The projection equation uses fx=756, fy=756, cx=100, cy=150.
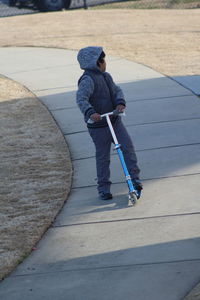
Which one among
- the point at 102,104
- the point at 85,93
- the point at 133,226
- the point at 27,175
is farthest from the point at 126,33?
the point at 133,226

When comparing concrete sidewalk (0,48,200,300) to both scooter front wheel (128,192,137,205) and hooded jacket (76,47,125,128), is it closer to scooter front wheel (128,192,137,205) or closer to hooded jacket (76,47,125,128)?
scooter front wheel (128,192,137,205)

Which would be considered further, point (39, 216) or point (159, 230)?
point (39, 216)

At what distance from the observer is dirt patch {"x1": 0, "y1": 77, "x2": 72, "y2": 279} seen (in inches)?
273

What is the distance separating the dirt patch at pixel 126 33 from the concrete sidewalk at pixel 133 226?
3.35 metres

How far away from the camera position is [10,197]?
26.1 ft

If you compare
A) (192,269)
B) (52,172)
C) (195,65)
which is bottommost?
(195,65)

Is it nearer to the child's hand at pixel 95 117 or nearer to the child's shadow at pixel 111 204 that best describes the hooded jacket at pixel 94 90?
the child's hand at pixel 95 117

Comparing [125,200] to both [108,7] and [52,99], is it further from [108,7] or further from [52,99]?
[108,7]

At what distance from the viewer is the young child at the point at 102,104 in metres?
7.52

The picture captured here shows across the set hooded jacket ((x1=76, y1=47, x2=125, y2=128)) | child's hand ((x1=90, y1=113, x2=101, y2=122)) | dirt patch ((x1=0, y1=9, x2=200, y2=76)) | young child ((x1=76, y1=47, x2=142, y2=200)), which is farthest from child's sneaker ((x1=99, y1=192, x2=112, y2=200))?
dirt patch ((x1=0, y1=9, x2=200, y2=76))

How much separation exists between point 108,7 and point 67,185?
1667 centimetres

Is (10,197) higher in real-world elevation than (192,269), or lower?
lower

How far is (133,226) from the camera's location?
6910mm

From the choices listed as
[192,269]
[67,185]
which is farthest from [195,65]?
[192,269]
